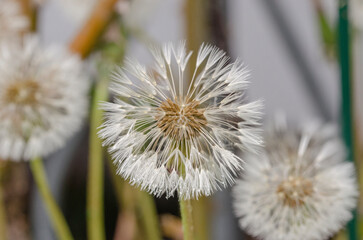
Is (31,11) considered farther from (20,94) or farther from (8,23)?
(20,94)

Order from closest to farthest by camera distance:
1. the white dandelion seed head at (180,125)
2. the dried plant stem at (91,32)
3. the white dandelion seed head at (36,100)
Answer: the white dandelion seed head at (180,125) < the white dandelion seed head at (36,100) < the dried plant stem at (91,32)

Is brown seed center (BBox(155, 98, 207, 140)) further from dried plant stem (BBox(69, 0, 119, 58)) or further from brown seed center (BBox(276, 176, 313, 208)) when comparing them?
dried plant stem (BBox(69, 0, 119, 58))

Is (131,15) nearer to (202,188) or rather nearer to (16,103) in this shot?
(16,103)

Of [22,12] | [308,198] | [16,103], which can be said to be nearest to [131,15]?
[22,12]

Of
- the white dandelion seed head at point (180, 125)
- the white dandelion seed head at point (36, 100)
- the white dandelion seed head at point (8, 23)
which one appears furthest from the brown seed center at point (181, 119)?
the white dandelion seed head at point (8, 23)

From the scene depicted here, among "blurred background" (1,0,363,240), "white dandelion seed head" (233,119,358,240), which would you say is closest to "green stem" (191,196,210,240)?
"blurred background" (1,0,363,240)

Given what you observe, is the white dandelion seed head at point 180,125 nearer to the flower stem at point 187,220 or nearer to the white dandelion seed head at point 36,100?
the flower stem at point 187,220
